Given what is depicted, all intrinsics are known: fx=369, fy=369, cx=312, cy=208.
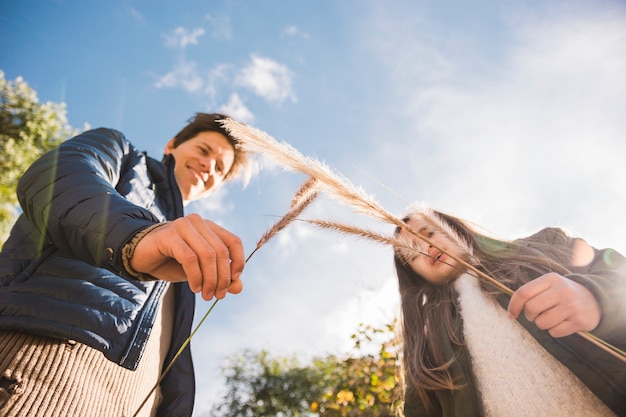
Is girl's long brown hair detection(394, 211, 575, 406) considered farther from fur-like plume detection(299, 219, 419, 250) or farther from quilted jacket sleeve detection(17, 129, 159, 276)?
quilted jacket sleeve detection(17, 129, 159, 276)

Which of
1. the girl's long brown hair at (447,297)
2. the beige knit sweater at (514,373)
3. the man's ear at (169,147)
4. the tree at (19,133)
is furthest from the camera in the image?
the tree at (19,133)

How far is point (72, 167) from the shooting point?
1.13m

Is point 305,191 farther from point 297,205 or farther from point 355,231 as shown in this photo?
point 355,231

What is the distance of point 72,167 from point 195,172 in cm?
131

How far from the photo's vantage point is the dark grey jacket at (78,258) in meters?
0.96

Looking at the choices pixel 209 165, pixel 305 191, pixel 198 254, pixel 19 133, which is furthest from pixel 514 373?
pixel 19 133

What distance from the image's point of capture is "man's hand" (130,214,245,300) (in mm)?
819

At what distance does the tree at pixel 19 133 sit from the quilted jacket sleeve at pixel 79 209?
11.9 metres

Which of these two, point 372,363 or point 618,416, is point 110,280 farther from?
point 372,363

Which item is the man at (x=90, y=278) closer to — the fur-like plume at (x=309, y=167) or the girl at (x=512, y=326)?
the fur-like plume at (x=309, y=167)

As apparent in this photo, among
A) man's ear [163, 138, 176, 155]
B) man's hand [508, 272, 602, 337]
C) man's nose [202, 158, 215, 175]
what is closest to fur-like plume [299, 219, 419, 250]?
man's hand [508, 272, 602, 337]

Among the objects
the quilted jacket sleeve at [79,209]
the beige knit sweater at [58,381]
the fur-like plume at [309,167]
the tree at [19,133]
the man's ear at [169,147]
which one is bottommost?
the beige knit sweater at [58,381]

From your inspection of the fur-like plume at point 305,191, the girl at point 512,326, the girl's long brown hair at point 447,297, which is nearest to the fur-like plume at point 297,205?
the fur-like plume at point 305,191

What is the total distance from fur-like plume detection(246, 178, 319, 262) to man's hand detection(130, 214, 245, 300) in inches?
7.1
